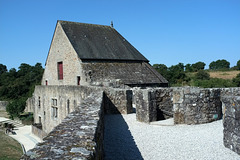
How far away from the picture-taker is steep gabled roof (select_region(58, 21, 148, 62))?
19875 millimetres

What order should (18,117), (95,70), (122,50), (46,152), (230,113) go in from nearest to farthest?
(46,152), (230,113), (95,70), (122,50), (18,117)

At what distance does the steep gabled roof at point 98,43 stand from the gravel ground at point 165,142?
13.1m

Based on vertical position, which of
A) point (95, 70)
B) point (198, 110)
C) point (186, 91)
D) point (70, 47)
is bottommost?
point (198, 110)

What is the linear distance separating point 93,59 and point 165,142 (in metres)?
14.7

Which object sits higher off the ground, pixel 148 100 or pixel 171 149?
pixel 148 100

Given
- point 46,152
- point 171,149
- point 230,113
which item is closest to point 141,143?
point 171,149

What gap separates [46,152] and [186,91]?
560 cm

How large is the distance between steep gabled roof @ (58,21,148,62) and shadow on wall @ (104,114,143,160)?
12573 millimetres

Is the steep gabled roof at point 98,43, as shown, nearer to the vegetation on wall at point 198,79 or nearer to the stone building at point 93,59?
the stone building at point 93,59

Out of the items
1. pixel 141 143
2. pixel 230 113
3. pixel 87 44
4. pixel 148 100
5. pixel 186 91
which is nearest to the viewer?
pixel 230 113

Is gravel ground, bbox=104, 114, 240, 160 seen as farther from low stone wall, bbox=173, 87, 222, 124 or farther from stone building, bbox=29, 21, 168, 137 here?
stone building, bbox=29, 21, 168, 137

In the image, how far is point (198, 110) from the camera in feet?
22.9

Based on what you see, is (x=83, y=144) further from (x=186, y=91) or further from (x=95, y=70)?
(x=95, y=70)

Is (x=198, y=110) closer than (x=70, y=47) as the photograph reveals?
Yes
